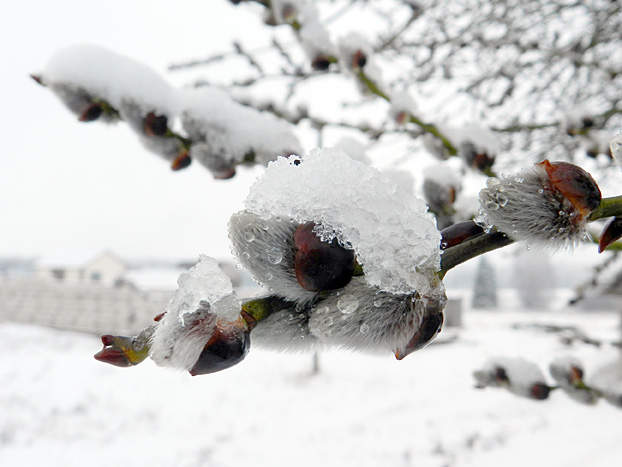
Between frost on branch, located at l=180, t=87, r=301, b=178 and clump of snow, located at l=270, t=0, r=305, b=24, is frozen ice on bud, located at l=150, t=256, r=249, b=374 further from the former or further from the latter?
clump of snow, located at l=270, t=0, r=305, b=24

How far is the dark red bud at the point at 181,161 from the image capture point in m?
0.90

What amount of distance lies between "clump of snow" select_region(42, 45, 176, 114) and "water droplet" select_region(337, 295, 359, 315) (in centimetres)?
66

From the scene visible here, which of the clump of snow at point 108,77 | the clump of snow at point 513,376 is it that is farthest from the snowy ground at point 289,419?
the clump of snow at point 108,77

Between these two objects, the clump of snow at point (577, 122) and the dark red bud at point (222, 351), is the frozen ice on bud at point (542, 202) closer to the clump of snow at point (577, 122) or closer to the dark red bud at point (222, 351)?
the dark red bud at point (222, 351)

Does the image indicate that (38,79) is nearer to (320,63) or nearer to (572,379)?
A: (320,63)

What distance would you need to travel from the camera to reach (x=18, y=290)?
35.4 ft

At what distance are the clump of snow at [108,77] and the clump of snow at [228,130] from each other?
4 centimetres

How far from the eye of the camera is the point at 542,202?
0.39 metres

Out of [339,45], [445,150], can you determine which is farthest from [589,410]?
[339,45]

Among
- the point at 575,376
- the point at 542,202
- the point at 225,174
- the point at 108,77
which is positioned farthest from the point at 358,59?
the point at 575,376

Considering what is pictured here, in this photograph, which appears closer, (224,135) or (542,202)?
(542,202)

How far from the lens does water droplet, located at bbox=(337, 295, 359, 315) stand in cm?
35

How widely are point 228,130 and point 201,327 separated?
2.09ft

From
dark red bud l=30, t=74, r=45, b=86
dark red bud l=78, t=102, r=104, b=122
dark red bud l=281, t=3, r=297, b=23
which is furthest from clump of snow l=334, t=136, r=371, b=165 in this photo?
dark red bud l=30, t=74, r=45, b=86
